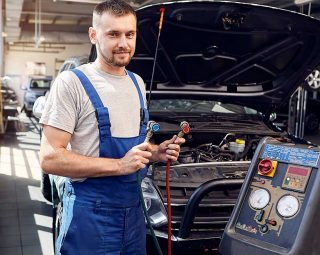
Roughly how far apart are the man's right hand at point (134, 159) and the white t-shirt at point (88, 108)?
0.13 metres

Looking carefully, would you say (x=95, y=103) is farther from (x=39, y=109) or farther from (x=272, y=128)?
(x=39, y=109)

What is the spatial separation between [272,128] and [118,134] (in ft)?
6.96

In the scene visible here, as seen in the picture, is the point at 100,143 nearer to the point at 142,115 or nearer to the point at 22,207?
the point at 142,115

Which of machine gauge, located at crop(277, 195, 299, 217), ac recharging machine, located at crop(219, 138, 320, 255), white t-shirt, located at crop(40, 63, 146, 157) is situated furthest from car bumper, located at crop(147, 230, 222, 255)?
machine gauge, located at crop(277, 195, 299, 217)

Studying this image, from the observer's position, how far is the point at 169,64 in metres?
3.22

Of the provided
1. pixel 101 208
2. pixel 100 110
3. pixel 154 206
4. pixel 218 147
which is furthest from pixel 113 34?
pixel 218 147

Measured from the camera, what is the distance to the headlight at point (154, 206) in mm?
2475

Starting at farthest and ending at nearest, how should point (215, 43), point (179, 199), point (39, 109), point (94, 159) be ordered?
point (39, 109) < point (215, 43) < point (179, 199) < point (94, 159)

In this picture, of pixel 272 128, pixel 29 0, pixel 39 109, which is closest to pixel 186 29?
pixel 272 128

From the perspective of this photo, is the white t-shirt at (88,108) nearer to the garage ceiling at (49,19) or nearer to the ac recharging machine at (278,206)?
the ac recharging machine at (278,206)

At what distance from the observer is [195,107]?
3.81m

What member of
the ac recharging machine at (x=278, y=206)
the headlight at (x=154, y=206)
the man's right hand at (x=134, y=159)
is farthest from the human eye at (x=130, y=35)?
the headlight at (x=154, y=206)

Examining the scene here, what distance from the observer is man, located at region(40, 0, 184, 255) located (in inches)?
66.1

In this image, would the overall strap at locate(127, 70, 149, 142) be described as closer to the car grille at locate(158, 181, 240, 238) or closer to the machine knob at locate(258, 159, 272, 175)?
the machine knob at locate(258, 159, 272, 175)
